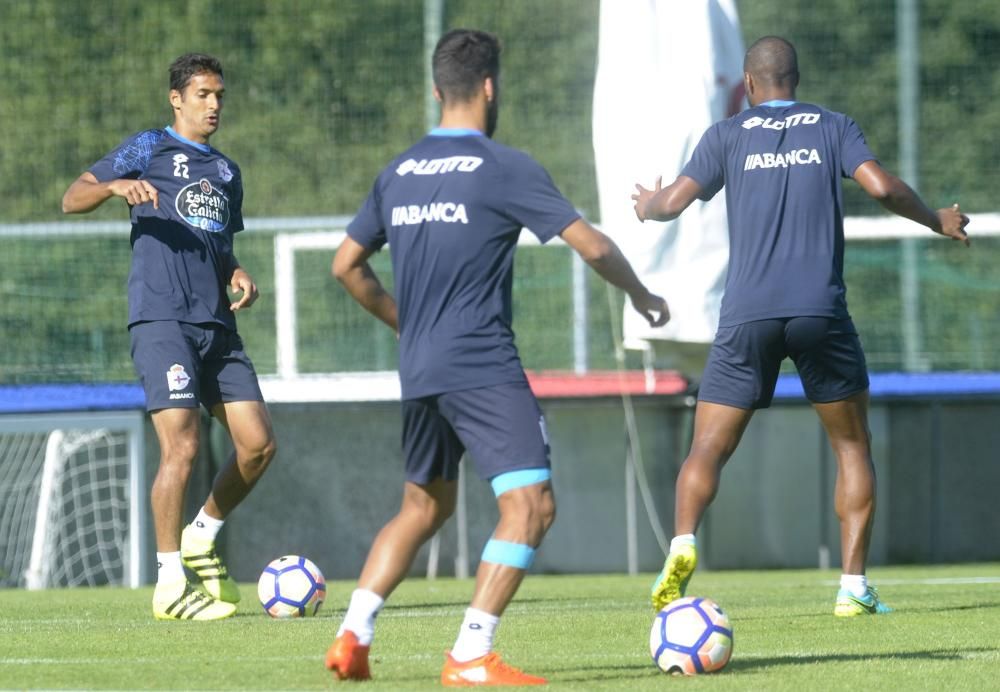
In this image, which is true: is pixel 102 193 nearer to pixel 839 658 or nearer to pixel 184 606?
pixel 184 606

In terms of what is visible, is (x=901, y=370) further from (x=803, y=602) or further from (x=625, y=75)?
(x=803, y=602)

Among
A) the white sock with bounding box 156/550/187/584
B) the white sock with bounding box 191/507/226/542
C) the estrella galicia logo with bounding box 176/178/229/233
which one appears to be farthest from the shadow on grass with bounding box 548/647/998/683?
the estrella galicia logo with bounding box 176/178/229/233

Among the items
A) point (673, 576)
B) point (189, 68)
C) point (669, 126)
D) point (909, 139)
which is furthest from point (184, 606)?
point (909, 139)

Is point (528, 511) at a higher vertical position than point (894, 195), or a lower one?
lower

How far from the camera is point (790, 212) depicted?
7.26 meters

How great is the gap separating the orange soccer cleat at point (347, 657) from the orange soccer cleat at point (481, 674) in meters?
0.26

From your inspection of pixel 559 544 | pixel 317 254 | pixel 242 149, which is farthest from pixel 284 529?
pixel 242 149

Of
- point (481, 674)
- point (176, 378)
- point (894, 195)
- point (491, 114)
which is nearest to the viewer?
point (481, 674)

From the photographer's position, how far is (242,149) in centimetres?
1519

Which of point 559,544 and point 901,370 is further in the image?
point 901,370

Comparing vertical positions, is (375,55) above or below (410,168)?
above

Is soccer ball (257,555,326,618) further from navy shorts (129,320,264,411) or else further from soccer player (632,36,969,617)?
soccer player (632,36,969,617)

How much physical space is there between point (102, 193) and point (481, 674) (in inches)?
128

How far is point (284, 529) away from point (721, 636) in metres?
6.85
